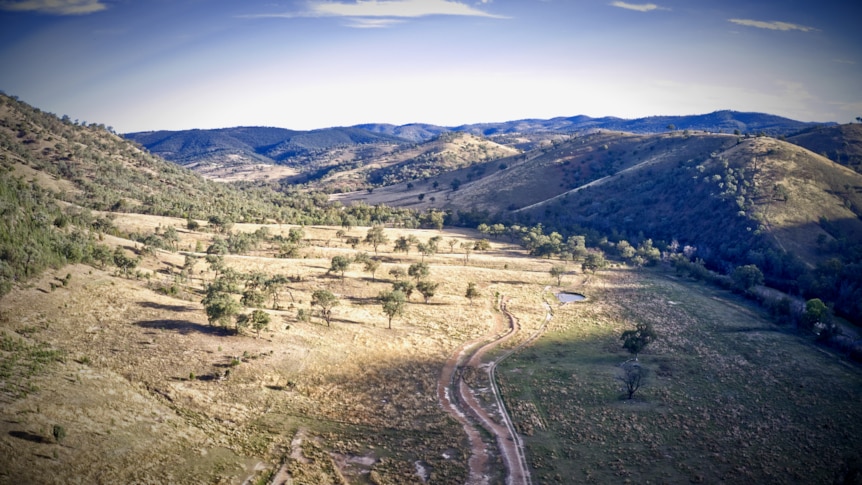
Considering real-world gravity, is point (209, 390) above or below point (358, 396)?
above

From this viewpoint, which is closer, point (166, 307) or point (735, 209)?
point (166, 307)

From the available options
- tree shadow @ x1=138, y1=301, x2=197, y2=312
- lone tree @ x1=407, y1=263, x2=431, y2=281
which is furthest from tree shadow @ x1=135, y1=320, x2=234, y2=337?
lone tree @ x1=407, y1=263, x2=431, y2=281

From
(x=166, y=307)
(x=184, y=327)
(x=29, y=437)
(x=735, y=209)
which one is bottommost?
(x=184, y=327)

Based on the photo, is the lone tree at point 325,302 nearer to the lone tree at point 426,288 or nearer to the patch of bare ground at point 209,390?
the patch of bare ground at point 209,390

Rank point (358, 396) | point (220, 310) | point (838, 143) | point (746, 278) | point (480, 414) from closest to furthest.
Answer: point (480, 414), point (358, 396), point (220, 310), point (746, 278), point (838, 143)

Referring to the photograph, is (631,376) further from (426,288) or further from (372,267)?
(372,267)

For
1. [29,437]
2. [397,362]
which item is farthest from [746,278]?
[29,437]

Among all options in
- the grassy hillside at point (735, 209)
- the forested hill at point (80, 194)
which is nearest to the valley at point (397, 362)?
the forested hill at point (80, 194)
